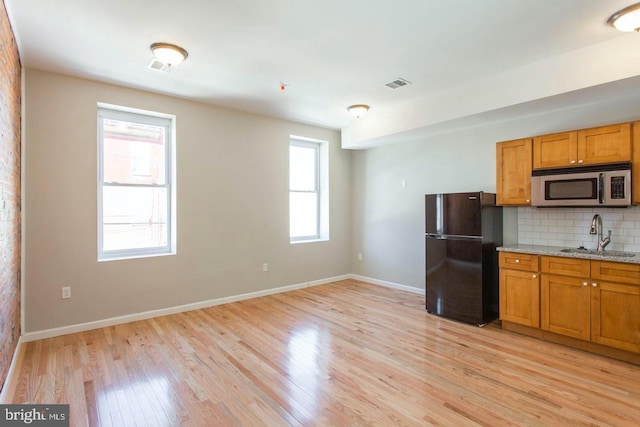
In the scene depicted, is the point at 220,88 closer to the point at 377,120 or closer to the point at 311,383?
the point at 377,120

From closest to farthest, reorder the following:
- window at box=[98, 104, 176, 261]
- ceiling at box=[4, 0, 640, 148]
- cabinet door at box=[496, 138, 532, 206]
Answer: ceiling at box=[4, 0, 640, 148] → cabinet door at box=[496, 138, 532, 206] → window at box=[98, 104, 176, 261]

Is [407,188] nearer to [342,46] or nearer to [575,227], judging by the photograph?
[575,227]

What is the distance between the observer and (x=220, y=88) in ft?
12.6

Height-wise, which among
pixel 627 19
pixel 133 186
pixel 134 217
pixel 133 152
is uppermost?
pixel 627 19

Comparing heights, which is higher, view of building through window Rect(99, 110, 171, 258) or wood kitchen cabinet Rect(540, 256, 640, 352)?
view of building through window Rect(99, 110, 171, 258)

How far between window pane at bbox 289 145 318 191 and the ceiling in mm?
1619

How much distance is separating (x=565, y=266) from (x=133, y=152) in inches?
193

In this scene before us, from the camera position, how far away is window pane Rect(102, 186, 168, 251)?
12.7ft

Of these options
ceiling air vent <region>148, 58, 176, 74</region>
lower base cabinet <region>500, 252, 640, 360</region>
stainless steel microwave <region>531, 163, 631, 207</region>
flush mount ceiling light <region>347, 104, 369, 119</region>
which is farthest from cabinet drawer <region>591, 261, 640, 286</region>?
ceiling air vent <region>148, 58, 176, 74</region>

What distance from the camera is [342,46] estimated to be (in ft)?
9.44

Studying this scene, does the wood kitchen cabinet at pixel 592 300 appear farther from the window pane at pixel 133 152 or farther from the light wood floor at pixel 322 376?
the window pane at pixel 133 152

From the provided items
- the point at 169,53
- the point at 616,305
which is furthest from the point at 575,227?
the point at 169,53

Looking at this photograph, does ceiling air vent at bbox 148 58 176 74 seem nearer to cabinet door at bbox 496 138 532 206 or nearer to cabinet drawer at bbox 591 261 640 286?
cabinet door at bbox 496 138 532 206

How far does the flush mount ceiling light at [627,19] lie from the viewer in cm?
228
